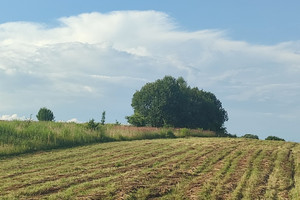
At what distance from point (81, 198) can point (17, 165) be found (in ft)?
23.8

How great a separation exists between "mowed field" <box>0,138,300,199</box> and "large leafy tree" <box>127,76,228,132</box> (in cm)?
3894

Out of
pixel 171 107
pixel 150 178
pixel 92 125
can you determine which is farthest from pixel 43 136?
pixel 171 107

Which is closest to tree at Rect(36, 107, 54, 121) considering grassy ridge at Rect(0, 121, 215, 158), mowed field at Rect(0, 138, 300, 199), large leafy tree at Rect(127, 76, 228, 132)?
large leafy tree at Rect(127, 76, 228, 132)

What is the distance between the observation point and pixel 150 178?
11.5 m

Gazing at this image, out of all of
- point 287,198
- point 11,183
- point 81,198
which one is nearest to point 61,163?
point 11,183

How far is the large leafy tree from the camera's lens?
6050 cm

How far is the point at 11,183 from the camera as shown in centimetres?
1096

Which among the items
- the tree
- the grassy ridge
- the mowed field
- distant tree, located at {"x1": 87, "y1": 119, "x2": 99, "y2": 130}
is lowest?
the mowed field

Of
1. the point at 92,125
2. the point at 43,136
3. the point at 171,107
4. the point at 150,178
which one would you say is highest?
the point at 171,107

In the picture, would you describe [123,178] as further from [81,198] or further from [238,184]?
[238,184]

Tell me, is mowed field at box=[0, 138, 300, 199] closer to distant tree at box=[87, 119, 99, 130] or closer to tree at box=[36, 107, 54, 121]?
distant tree at box=[87, 119, 99, 130]

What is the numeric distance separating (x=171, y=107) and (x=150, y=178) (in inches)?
1956

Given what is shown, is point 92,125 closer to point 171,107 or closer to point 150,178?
point 150,178

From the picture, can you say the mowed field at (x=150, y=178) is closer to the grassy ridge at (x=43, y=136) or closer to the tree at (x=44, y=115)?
the grassy ridge at (x=43, y=136)
